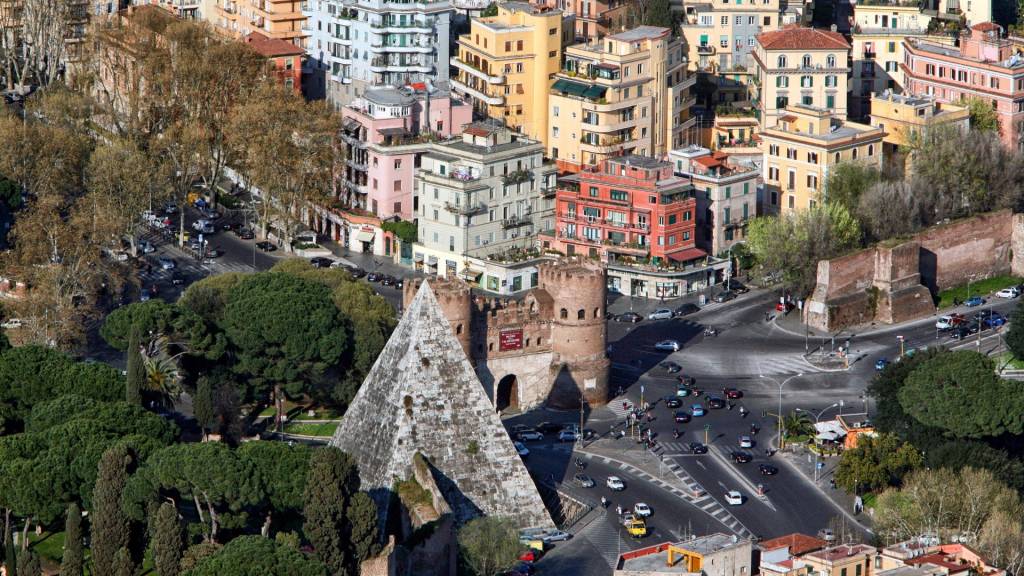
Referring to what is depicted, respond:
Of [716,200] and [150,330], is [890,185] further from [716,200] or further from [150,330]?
[150,330]

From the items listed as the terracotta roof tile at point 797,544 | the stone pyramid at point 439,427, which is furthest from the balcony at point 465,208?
the terracotta roof tile at point 797,544

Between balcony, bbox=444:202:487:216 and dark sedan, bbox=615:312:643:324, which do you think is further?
balcony, bbox=444:202:487:216

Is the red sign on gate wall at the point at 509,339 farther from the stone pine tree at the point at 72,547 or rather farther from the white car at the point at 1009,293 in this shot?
the white car at the point at 1009,293

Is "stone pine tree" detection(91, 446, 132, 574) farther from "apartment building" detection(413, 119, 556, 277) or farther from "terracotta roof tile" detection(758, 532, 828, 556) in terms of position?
"apartment building" detection(413, 119, 556, 277)

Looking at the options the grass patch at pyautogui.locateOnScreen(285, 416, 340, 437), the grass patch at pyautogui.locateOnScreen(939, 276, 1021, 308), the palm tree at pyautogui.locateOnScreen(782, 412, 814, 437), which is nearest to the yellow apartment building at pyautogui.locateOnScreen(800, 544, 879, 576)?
the palm tree at pyautogui.locateOnScreen(782, 412, 814, 437)

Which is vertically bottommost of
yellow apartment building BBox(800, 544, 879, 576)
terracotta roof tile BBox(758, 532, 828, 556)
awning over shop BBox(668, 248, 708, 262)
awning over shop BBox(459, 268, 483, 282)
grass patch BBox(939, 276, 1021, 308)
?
terracotta roof tile BBox(758, 532, 828, 556)

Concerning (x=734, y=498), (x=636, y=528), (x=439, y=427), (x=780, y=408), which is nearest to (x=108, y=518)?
(x=439, y=427)
